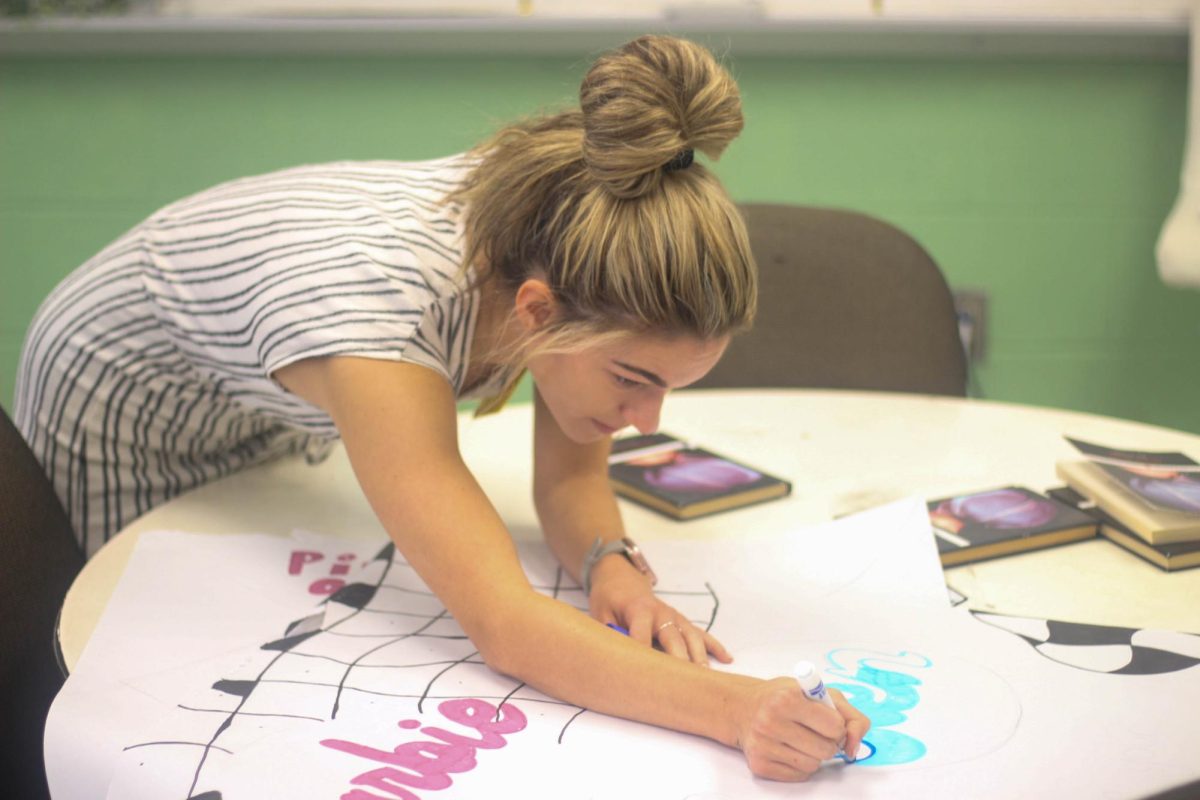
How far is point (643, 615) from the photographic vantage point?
3.08ft

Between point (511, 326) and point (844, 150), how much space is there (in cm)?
155

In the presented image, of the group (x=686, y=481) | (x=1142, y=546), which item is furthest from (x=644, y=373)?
(x=1142, y=546)

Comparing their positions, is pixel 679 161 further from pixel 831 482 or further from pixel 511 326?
pixel 831 482

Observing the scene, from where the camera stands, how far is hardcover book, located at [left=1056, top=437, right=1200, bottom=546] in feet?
3.46

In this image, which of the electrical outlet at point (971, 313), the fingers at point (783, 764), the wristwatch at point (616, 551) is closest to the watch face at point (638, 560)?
the wristwatch at point (616, 551)

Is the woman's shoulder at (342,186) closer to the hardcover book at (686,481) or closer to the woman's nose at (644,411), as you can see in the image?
the woman's nose at (644,411)

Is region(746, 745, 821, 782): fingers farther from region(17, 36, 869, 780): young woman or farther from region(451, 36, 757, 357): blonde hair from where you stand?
region(451, 36, 757, 357): blonde hair

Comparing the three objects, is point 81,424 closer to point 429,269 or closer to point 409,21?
point 429,269

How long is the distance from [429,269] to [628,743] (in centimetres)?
44

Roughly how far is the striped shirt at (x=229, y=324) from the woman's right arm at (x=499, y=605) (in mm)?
42

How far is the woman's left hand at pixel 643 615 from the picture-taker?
0.90m

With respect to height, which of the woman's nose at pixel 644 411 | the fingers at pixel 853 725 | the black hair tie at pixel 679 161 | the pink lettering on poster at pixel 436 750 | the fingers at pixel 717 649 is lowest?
the pink lettering on poster at pixel 436 750

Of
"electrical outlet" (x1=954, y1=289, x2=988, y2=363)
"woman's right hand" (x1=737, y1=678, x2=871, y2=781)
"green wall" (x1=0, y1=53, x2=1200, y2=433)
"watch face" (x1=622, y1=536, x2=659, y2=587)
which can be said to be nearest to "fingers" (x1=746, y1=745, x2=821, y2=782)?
"woman's right hand" (x1=737, y1=678, x2=871, y2=781)

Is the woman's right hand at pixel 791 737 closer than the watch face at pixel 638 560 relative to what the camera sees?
Yes
